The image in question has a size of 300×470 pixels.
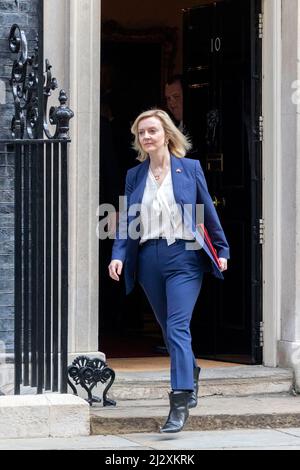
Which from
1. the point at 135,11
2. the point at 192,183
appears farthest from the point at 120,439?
the point at 135,11

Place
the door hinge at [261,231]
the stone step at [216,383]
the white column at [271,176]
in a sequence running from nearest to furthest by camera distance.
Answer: the stone step at [216,383], the white column at [271,176], the door hinge at [261,231]

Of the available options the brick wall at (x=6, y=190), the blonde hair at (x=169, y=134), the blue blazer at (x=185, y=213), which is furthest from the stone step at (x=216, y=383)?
the blonde hair at (x=169, y=134)

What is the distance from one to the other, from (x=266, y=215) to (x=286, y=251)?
33cm

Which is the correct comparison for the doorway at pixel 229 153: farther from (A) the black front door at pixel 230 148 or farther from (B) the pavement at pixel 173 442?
(B) the pavement at pixel 173 442

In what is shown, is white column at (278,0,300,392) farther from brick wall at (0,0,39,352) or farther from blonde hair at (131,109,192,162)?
brick wall at (0,0,39,352)

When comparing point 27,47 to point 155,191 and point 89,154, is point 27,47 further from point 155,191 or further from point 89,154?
point 155,191

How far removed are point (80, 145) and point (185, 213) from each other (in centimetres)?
130

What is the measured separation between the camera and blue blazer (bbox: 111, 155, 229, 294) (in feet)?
25.5

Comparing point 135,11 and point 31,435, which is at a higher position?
point 135,11

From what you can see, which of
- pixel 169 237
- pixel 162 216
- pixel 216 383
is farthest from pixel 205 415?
pixel 162 216

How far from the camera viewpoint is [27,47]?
8648 mm

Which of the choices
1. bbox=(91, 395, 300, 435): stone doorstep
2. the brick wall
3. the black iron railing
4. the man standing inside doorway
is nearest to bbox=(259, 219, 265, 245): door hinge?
the man standing inside doorway

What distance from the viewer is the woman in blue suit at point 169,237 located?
7.67 metres

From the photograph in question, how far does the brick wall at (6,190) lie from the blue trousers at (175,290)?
1158 millimetres
